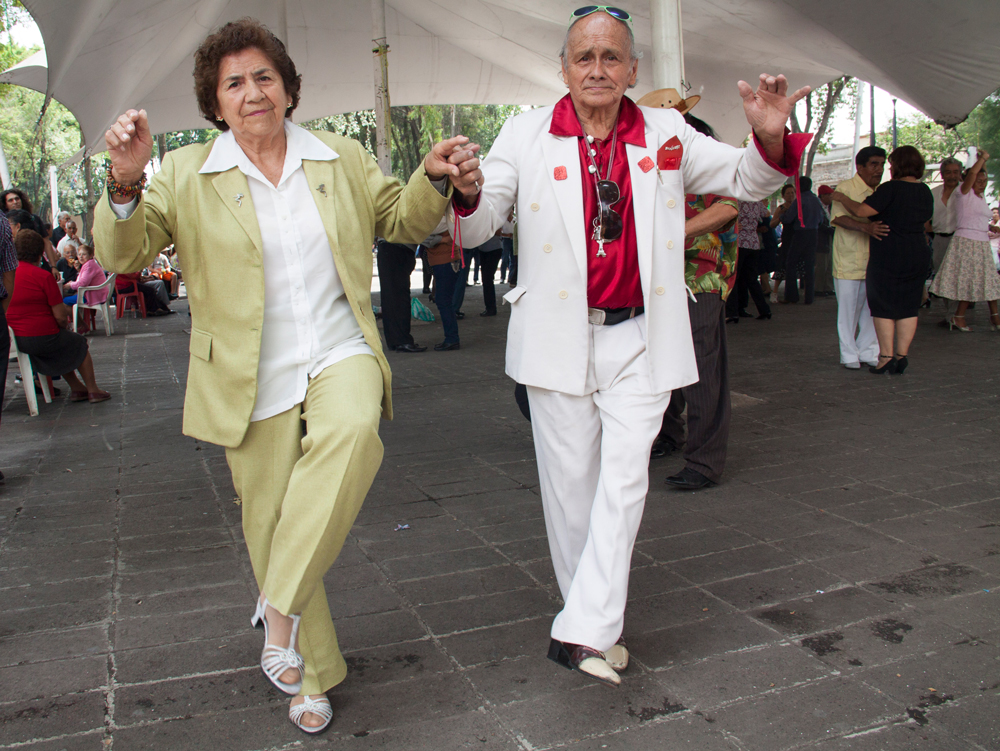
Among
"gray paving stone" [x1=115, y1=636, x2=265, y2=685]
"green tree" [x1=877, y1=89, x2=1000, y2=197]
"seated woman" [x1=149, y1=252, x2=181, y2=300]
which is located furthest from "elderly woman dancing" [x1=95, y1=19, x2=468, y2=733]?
"green tree" [x1=877, y1=89, x2=1000, y2=197]

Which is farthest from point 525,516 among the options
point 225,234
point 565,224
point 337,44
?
point 337,44

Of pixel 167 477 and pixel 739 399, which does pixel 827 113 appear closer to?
pixel 739 399

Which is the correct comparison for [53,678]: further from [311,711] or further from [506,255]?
[506,255]

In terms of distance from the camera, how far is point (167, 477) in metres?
5.47

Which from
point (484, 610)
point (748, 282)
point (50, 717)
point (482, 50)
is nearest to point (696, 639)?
point (484, 610)

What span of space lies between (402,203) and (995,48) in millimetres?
8356

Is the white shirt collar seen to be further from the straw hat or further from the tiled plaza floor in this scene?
the straw hat

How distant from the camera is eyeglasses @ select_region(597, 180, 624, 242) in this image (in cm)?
282

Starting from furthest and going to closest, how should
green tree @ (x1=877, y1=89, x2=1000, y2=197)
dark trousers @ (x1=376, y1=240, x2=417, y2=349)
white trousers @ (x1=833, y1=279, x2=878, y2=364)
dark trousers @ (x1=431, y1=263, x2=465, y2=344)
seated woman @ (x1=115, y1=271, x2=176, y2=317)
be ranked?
1. green tree @ (x1=877, y1=89, x2=1000, y2=197)
2. seated woman @ (x1=115, y1=271, x2=176, y2=317)
3. dark trousers @ (x1=431, y1=263, x2=465, y2=344)
4. dark trousers @ (x1=376, y1=240, x2=417, y2=349)
5. white trousers @ (x1=833, y1=279, x2=878, y2=364)

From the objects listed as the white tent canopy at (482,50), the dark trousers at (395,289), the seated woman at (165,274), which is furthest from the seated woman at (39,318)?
the seated woman at (165,274)

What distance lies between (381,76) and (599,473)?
33.9 ft

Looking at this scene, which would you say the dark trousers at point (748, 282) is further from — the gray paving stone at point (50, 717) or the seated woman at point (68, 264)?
the gray paving stone at point (50, 717)

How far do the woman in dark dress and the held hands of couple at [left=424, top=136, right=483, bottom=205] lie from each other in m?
6.34

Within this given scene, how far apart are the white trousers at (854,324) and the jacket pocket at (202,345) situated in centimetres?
703
